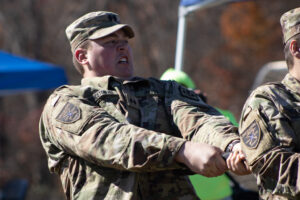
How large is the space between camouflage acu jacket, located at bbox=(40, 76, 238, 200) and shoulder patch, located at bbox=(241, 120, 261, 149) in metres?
0.14

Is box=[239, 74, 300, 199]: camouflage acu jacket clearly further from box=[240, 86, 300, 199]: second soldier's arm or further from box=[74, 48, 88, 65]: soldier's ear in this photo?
box=[74, 48, 88, 65]: soldier's ear

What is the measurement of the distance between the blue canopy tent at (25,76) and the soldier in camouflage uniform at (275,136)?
523 cm

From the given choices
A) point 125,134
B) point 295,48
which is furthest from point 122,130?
point 295,48

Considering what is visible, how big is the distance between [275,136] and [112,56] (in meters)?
1.13

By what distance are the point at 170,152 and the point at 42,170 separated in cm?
1320

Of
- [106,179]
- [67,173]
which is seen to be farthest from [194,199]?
[67,173]

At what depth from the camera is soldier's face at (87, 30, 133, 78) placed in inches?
142

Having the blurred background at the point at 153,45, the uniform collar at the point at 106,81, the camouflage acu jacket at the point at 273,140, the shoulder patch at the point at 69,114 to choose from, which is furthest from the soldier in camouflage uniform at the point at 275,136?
the blurred background at the point at 153,45

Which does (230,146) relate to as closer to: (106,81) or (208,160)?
(208,160)

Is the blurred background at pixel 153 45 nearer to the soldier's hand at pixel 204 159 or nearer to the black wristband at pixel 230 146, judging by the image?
the black wristband at pixel 230 146

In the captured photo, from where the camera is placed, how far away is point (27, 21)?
16203mm

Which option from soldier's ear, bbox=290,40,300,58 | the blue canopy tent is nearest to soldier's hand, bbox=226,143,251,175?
soldier's ear, bbox=290,40,300,58

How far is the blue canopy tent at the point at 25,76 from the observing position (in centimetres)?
781

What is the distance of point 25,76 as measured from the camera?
8102 millimetres
